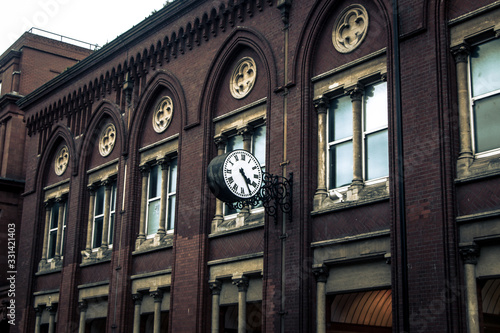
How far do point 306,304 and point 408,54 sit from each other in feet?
18.7

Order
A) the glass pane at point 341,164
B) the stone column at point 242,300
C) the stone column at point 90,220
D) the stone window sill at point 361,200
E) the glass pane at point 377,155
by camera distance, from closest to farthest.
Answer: the stone window sill at point 361,200
the glass pane at point 377,155
the glass pane at point 341,164
the stone column at point 242,300
the stone column at point 90,220

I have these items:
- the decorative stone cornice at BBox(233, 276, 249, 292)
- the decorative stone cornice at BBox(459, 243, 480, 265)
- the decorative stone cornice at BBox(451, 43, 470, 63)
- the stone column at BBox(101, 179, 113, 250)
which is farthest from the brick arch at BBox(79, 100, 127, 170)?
the decorative stone cornice at BBox(459, 243, 480, 265)

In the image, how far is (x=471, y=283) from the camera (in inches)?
494

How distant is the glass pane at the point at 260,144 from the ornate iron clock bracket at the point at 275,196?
1.69 m

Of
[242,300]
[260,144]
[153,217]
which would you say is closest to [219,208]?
[260,144]

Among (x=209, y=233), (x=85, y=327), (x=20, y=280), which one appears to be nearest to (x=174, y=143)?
(x=209, y=233)

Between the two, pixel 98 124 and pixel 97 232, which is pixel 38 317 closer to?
pixel 97 232

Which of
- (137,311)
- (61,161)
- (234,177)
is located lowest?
(137,311)

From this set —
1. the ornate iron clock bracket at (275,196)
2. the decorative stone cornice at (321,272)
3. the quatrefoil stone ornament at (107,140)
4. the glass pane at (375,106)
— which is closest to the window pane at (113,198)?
the quatrefoil stone ornament at (107,140)

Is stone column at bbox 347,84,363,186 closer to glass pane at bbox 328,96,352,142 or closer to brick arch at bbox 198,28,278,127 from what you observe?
glass pane at bbox 328,96,352,142

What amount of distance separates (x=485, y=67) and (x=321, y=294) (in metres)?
5.78

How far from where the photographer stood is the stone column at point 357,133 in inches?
607

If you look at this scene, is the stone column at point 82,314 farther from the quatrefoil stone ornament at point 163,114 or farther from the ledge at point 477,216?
the ledge at point 477,216

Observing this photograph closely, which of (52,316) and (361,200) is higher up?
(361,200)
